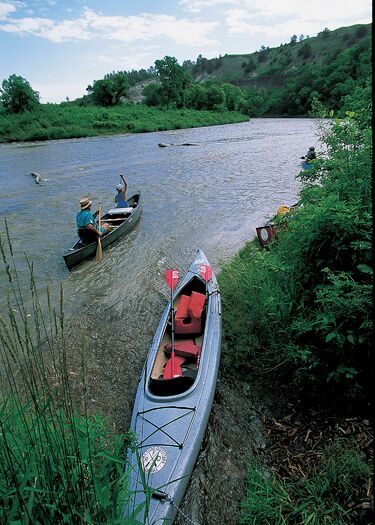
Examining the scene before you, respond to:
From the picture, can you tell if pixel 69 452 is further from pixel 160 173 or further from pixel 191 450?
pixel 160 173

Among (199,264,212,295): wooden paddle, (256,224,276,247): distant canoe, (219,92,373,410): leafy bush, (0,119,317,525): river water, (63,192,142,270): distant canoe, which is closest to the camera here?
(219,92,373,410): leafy bush

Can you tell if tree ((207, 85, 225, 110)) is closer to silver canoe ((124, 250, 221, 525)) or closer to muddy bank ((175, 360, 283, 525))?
silver canoe ((124, 250, 221, 525))

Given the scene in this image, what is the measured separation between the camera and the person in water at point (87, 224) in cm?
955

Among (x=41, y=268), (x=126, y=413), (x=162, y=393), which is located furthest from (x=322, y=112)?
(x=41, y=268)

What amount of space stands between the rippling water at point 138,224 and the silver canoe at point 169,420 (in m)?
0.80

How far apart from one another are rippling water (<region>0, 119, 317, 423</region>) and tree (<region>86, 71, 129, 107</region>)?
37990 mm

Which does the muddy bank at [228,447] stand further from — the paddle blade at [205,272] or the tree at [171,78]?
the tree at [171,78]

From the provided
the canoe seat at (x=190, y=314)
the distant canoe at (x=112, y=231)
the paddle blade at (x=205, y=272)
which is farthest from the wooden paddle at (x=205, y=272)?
the distant canoe at (x=112, y=231)

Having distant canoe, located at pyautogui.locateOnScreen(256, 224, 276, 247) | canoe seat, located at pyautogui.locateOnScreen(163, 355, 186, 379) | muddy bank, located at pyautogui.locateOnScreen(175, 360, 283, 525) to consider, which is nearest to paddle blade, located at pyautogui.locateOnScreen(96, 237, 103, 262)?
distant canoe, located at pyautogui.locateOnScreen(256, 224, 276, 247)

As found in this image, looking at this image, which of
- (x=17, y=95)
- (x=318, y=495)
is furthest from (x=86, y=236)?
(x=17, y=95)

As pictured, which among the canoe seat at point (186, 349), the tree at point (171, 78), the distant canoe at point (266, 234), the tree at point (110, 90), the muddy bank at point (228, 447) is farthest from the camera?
the tree at point (171, 78)

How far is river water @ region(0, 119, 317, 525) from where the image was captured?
672cm

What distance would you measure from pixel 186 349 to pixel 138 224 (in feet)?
28.3

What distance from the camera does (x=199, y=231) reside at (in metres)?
12.5
